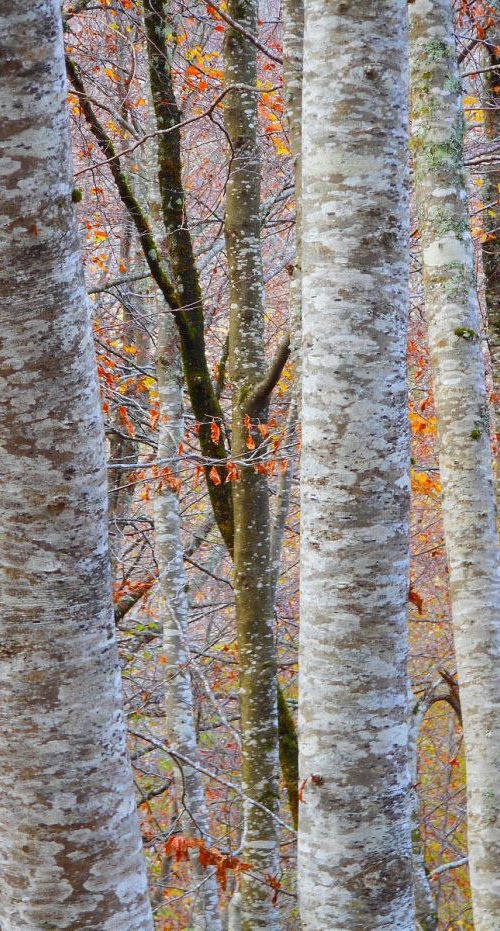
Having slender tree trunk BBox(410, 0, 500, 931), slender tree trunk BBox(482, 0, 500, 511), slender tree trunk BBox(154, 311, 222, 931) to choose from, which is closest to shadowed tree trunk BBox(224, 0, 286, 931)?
slender tree trunk BBox(154, 311, 222, 931)

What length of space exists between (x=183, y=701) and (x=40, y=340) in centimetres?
477

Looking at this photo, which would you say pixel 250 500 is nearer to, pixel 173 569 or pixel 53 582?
pixel 173 569

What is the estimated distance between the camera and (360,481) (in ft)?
5.52

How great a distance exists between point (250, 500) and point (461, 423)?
137cm

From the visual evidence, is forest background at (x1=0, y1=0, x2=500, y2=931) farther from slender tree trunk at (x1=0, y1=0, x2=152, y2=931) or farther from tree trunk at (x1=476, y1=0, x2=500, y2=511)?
slender tree trunk at (x1=0, y1=0, x2=152, y2=931)

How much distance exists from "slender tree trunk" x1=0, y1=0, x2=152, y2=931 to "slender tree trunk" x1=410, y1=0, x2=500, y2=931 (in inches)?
88.1

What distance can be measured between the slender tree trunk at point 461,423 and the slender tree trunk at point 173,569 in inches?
82.9

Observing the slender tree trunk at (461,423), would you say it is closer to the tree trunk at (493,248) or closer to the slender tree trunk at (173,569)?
the slender tree trunk at (173,569)

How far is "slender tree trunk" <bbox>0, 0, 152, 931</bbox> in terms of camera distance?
42.6 inches

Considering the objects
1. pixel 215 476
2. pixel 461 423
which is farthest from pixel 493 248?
pixel 461 423

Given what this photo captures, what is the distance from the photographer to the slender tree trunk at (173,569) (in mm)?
5164

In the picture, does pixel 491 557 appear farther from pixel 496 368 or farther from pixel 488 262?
pixel 488 262

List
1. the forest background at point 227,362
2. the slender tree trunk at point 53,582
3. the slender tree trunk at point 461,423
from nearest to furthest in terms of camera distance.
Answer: the slender tree trunk at point 53,582
the slender tree trunk at point 461,423
the forest background at point 227,362

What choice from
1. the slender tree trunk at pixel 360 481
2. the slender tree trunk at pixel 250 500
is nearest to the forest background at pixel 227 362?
the slender tree trunk at pixel 250 500
